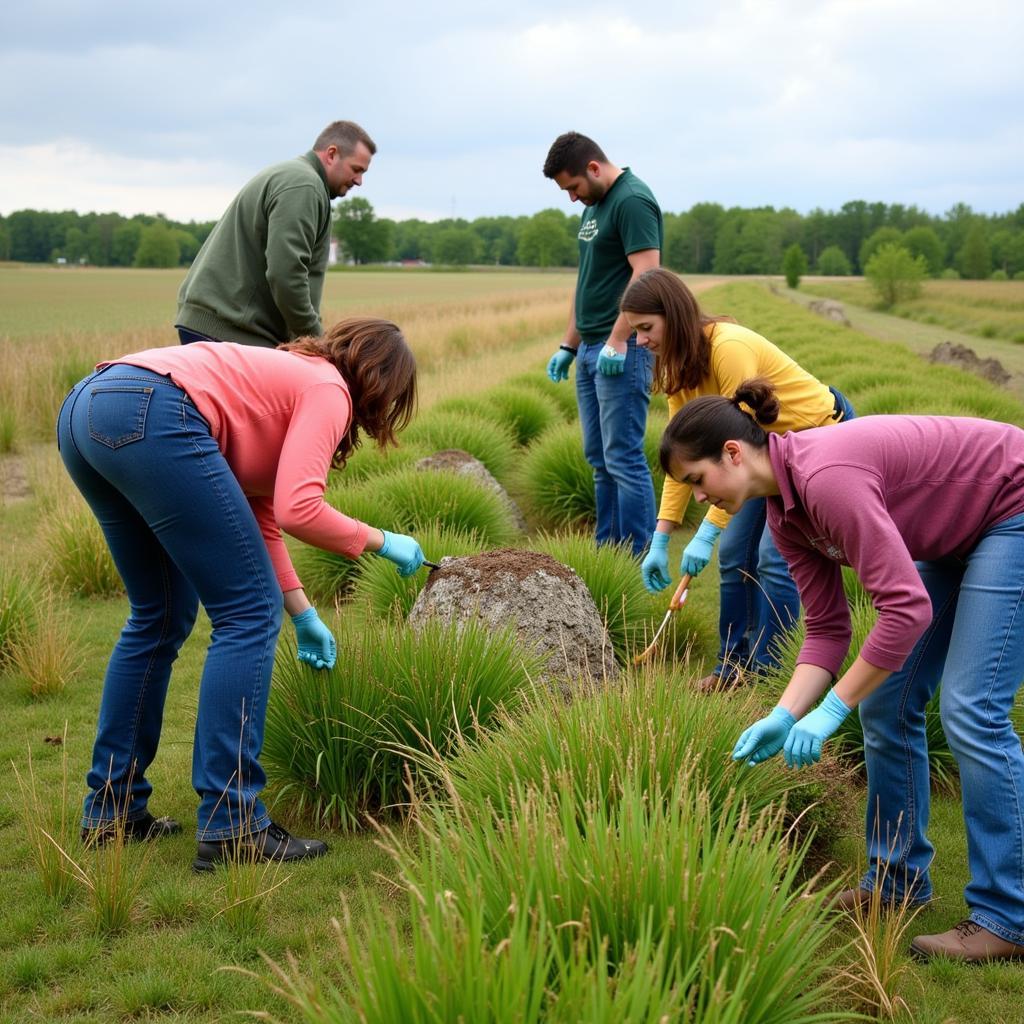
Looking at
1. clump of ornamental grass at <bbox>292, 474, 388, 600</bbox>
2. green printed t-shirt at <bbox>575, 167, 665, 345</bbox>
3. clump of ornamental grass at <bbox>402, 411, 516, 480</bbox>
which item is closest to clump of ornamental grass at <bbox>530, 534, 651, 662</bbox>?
green printed t-shirt at <bbox>575, 167, 665, 345</bbox>

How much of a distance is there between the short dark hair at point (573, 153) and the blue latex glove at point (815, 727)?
3.94m

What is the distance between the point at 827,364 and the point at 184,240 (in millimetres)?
95169

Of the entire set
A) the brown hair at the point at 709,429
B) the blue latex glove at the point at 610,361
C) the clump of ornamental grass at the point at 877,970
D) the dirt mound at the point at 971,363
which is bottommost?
the clump of ornamental grass at the point at 877,970

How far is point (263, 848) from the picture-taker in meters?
3.14

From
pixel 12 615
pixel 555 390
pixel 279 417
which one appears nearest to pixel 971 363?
pixel 555 390

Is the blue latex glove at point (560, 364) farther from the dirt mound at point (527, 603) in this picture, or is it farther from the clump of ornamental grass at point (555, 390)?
the clump of ornamental grass at point (555, 390)

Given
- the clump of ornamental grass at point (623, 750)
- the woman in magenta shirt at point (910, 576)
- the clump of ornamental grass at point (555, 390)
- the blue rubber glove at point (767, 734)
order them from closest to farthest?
1. the woman in magenta shirt at point (910, 576)
2. the blue rubber glove at point (767, 734)
3. the clump of ornamental grass at point (623, 750)
4. the clump of ornamental grass at point (555, 390)

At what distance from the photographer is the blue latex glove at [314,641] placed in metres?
3.39

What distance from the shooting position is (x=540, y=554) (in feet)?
15.1

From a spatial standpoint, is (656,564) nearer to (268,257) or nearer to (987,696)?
(987,696)

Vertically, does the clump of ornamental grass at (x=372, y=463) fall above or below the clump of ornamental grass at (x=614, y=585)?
above

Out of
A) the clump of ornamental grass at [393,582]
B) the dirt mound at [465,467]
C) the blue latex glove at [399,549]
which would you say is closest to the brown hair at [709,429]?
the blue latex glove at [399,549]

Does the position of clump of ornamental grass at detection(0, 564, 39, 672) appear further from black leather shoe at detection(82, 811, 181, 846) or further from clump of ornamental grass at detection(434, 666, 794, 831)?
clump of ornamental grass at detection(434, 666, 794, 831)

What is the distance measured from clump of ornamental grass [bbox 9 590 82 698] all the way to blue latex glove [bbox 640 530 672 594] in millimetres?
2839
